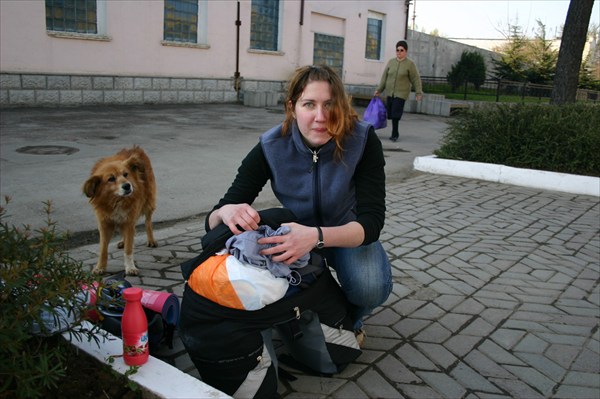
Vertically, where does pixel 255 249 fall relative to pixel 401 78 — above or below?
below

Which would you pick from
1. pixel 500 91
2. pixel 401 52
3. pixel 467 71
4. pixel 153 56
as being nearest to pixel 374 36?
pixel 467 71

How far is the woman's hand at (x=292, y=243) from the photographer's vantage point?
253 cm

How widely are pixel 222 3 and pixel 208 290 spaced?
17114 millimetres

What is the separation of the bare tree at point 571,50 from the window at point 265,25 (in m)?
11.5

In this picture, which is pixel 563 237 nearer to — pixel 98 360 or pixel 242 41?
pixel 98 360

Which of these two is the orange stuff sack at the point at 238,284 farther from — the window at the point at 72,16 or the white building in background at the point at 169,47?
the window at the point at 72,16

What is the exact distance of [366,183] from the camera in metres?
3.02

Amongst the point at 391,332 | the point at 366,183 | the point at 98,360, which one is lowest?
the point at 391,332

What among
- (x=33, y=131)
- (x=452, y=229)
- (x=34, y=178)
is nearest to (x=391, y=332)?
(x=452, y=229)

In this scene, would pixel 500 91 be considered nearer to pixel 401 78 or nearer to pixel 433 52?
pixel 433 52

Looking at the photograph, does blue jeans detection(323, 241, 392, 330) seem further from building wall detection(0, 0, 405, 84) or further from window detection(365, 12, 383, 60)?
window detection(365, 12, 383, 60)

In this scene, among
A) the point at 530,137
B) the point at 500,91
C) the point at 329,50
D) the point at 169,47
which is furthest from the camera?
the point at 329,50

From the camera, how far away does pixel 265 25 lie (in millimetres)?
20219

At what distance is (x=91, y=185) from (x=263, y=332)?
1.90 m
